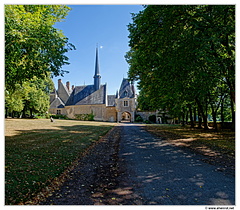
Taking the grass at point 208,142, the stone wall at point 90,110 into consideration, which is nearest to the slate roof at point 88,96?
the stone wall at point 90,110

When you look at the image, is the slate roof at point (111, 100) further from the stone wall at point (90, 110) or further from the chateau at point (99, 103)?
the stone wall at point (90, 110)

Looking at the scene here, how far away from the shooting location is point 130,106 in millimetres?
46250

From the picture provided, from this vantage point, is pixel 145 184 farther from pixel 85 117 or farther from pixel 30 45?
pixel 85 117

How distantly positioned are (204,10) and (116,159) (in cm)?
846

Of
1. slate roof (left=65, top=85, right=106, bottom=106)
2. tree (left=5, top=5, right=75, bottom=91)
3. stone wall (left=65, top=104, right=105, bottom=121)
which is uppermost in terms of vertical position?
slate roof (left=65, top=85, right=106, bottom=106)

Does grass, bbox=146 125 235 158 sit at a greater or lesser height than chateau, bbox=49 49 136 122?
lesser

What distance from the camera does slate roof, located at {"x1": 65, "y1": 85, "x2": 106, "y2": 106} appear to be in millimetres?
48719

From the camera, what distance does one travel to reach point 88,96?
50.2 metres

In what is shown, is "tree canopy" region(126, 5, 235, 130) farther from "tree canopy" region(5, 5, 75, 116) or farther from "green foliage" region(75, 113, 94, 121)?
"green foliage" region(75, 113, 94, 121)

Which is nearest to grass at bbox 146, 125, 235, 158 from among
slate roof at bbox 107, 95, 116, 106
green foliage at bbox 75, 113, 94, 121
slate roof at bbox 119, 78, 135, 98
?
slate roof at bbox 119, 78, 135, 98

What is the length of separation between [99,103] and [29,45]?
4221 centimetres

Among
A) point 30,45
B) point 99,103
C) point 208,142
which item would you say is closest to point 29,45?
point 30,45

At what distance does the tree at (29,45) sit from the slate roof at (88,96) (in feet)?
133

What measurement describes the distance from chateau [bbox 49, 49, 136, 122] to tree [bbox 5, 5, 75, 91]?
128 feet
